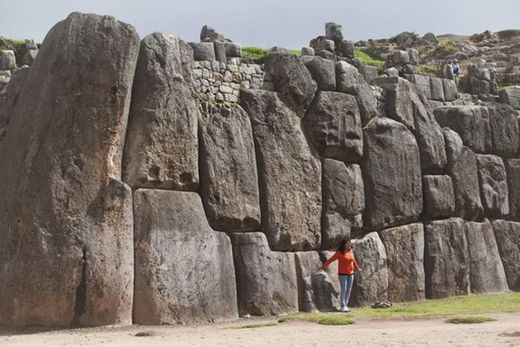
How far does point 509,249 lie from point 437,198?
3345 mm

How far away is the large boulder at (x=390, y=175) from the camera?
64.5 ft

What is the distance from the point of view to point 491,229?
22.6 m

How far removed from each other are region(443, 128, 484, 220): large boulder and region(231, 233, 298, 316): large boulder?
6.69 metres

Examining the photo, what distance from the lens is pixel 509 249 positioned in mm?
22734

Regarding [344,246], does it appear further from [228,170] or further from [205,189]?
[205,189]

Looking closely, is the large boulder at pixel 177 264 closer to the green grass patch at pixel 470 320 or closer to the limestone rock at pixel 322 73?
the green grass patch at pixel 470 320

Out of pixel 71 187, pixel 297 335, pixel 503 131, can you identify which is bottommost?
pixel 297 335

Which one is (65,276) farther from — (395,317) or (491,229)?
(491,229)

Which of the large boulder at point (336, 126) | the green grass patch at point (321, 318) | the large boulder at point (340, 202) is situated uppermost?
the large boulder at point (336, 126)

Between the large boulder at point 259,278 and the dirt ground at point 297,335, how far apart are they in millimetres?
1786

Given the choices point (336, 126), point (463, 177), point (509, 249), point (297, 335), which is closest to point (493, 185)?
point (463, 177)

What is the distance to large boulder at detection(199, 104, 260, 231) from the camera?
1641 centimetres

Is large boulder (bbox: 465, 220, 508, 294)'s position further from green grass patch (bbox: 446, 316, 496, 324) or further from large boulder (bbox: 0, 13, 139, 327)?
large boulder (bbox: 0, 13, 139, 327)

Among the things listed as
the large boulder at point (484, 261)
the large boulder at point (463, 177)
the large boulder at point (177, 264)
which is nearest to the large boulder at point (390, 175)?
the large boulder at point (463, 177)
